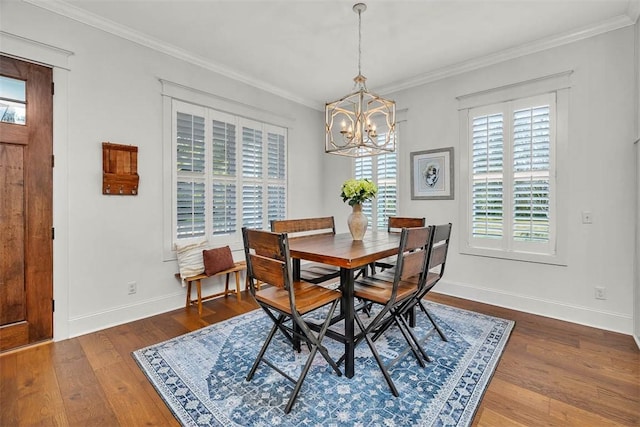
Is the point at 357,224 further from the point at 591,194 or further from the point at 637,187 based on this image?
the point at 637,187

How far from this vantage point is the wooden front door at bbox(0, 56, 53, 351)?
7.56ft

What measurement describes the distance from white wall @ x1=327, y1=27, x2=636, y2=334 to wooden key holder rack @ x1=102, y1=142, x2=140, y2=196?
388 centimetres

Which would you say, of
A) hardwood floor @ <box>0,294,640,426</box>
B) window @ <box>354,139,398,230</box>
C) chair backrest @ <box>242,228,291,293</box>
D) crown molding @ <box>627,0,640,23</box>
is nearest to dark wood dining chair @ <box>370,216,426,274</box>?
window @ <box>354,139,398,230</box>

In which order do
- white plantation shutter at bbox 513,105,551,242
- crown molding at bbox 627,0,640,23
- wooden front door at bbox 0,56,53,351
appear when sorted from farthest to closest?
white plantation shutter at bbox 513,105,551,242 < crown molding at bbox 627,0,640,23 < wooden front door at bbox 0,56,53,351

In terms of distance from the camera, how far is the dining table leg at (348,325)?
1964 mm

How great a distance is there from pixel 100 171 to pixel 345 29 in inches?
104

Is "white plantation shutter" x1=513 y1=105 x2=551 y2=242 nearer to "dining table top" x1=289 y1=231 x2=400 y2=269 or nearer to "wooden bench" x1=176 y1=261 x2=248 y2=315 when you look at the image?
"dining table top" x1=289 y1=231 x2=400 y2=269

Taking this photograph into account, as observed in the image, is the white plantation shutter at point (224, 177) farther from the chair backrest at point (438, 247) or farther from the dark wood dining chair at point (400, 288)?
the chair backrest at point (438, 247)

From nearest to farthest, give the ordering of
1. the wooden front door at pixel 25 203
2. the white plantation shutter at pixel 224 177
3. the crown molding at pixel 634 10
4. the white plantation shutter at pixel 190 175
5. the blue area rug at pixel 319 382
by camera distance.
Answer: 1. the blue area rug at pixel 319 382
2. the wooden front door at pixel 25 203
3. the crown molding at pixel 634 10
4. the white plantation shutter at pixel 190 175
5. the white plantation shutter at pixel 224 177

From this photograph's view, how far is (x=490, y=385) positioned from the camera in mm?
1903

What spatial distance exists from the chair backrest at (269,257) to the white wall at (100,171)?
170 cm

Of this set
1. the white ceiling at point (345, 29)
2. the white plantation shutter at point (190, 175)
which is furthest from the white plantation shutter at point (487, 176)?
the white plantation shutter at point (190, 175)

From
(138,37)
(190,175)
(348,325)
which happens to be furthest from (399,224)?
(138,37)

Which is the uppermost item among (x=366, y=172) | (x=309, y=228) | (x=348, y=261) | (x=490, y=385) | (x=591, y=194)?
(x=366, y=172)
